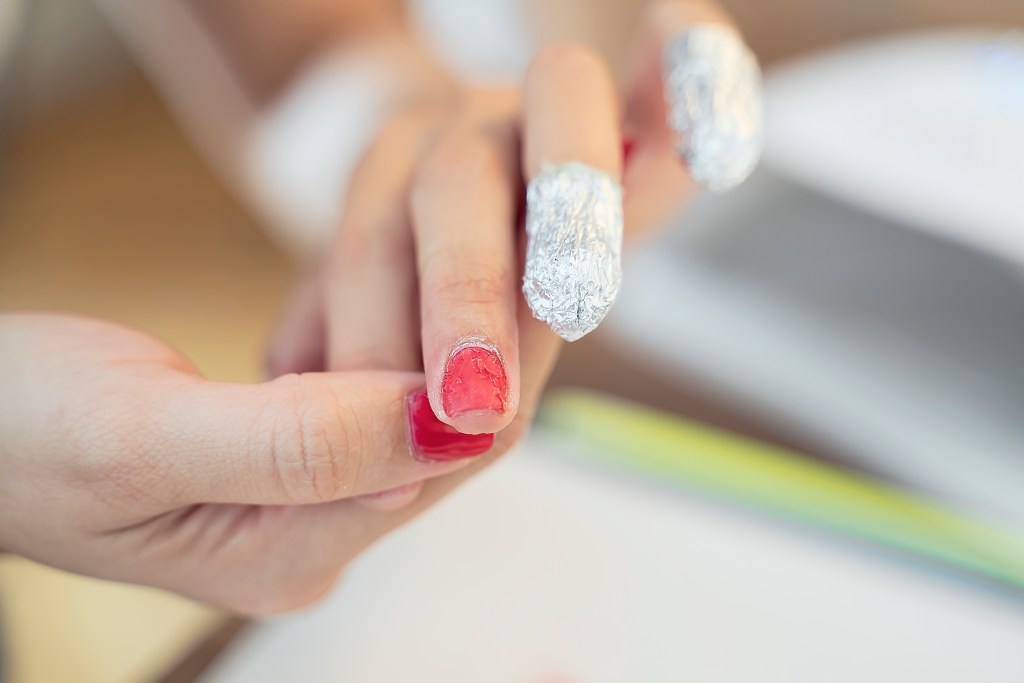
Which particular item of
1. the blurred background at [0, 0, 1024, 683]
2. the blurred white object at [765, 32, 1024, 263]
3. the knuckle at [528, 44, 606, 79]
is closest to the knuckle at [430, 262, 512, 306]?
the knuckle at [528, 44, 606, 79]

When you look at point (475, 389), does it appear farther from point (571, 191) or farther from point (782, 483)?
point (782, 483)

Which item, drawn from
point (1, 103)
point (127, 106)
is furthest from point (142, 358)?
point (127, 106)

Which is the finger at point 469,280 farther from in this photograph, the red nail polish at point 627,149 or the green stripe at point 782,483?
the green stripe at point 782,483

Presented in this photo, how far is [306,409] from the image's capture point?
272 mm

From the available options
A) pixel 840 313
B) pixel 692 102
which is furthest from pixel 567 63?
pixel 840 313

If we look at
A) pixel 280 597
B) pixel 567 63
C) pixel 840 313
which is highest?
pixel 840 313

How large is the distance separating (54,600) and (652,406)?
0.40 metres

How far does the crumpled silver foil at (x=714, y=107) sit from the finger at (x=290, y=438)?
18 cm

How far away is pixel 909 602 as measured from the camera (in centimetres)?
41

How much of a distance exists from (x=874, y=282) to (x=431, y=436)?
0.41 meters

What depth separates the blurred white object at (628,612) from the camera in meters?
0.40

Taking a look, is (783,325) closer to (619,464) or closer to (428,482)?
(619,464)

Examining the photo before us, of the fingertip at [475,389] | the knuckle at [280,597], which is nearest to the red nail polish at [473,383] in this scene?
the fingertip at [475,389]

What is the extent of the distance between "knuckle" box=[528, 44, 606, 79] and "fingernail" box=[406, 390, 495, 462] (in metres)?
0.17
